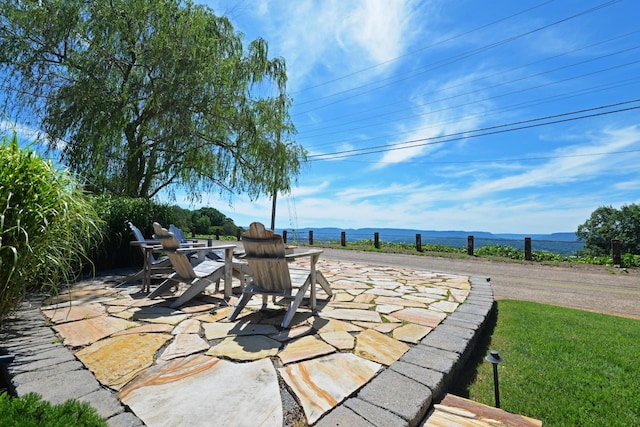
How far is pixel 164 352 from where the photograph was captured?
2.18 metres

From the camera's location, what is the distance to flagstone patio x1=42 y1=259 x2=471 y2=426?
5.17 feet

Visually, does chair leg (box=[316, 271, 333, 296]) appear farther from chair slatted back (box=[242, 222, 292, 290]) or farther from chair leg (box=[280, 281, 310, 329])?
chair slatted back (box=[242, 222, 292, 290])

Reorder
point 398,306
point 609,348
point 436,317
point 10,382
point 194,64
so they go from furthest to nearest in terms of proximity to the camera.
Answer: point 194,64 → point 398,306 → point 436,317 → point 609,348 → point 10,382

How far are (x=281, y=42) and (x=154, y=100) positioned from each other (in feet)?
15.8

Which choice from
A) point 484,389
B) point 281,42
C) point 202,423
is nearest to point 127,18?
point 281,42

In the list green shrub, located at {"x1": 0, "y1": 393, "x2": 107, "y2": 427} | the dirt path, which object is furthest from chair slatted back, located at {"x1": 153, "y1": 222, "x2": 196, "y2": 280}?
the dirt path

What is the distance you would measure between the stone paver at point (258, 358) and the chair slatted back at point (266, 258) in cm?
39

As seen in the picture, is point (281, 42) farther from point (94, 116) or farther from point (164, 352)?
point (164, 352)

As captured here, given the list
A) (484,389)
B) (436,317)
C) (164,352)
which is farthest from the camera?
(436,317)

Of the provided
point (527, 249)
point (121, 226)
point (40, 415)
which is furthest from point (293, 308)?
point (527, 249)

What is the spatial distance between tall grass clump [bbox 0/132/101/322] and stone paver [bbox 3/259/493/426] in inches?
11.4

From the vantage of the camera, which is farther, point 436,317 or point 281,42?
point 281,42

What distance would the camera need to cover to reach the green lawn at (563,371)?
67.9 inches

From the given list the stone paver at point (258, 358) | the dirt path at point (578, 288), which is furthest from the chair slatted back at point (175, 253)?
the dirt path at point (578, 288)
